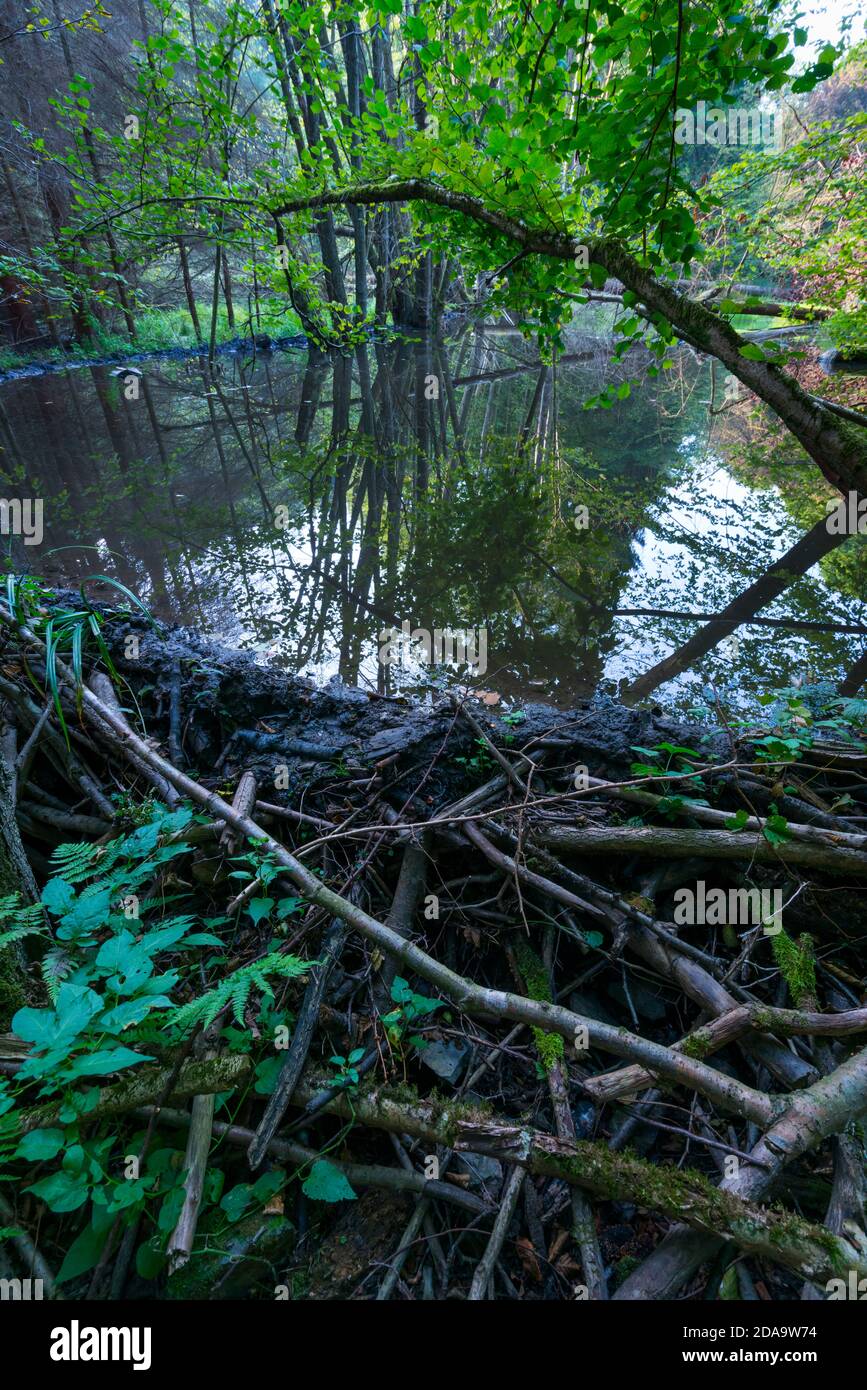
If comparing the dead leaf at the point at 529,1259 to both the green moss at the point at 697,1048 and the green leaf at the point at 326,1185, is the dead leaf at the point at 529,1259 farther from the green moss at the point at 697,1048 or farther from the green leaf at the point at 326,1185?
the green moss at the point at 697,1048

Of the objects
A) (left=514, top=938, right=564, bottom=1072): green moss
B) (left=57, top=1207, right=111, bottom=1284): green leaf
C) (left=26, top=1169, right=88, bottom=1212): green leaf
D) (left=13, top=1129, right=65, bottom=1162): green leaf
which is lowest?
(left=57, top=1207, right=111, bottom=1284): green leaf

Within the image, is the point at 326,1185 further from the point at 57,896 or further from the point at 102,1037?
the point at 57,896

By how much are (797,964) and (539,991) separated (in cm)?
79

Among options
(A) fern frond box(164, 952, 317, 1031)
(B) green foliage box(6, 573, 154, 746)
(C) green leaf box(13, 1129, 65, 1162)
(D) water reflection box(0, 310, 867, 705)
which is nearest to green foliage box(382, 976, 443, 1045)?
(A) fern frond box(164, 952, 317, 1031)

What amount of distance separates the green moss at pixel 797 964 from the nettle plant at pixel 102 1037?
145 centimetres

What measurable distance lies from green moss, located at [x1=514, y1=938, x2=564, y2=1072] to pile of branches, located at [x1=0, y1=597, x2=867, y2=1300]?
11mm

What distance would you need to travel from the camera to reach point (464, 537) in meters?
5.49

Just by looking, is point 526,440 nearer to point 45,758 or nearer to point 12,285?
point 45,758

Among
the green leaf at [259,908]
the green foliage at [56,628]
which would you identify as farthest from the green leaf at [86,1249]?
the green foliage at [56,628]

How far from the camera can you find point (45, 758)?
256 cm

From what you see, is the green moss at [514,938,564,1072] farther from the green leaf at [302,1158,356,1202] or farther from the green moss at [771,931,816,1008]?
the green moss at [771,931,816,1008]

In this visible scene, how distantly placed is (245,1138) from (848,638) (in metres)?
4.37

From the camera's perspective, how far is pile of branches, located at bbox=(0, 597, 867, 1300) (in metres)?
1.35

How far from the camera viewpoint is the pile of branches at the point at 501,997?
135cm
